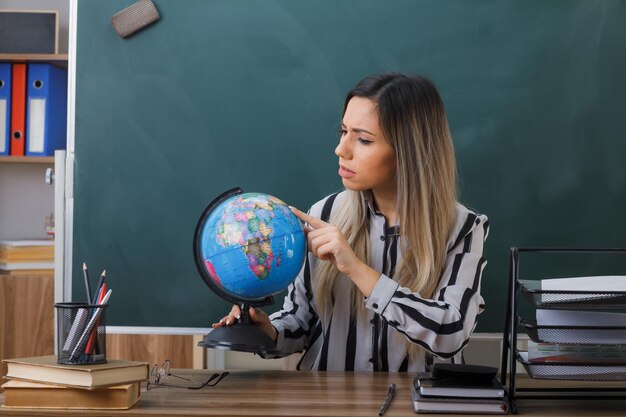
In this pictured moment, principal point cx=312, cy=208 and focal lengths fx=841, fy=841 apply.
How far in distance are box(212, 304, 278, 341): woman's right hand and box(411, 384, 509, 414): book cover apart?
1.91 ft

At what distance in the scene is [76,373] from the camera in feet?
5.24

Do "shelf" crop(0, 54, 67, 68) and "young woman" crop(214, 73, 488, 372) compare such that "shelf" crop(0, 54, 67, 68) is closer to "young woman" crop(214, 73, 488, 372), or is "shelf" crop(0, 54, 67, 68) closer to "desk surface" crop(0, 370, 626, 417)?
"young woman" crop(214, 73, 488, 372)

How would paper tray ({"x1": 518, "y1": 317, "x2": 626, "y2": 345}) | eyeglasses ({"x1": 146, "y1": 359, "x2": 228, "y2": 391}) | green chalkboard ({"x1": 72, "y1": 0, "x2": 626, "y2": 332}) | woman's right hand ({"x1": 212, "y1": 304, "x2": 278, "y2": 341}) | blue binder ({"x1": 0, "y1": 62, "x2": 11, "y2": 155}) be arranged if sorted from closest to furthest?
paper tray ({"x1": 518, "y1": 317, "x2": 626, "y2": 345}) → eyeglasses ({"x1": 146, "y1": 359, "x2": 228, "y2": 391}) → woman's right hand ({"x1": 212, "y1": 304, "x2": 278, "y2": 341}) → green chalkboard ({"x1": 72, "y1": 0, "x2": 626, "y2": 332}) → blue binder ({"x1": 0, "y1": 62, "x2": 11, "y2": 155})

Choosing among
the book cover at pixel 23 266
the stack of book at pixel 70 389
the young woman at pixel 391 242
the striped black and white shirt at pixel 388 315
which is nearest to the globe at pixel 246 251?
the young woman at pixel 391 242

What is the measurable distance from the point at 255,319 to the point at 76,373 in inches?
24.0

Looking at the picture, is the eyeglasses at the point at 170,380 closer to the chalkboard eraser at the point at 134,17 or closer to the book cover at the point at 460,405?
the book cover at the point at 460,405

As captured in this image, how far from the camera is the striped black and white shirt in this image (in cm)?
207

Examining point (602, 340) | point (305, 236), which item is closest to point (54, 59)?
point (305, 236)

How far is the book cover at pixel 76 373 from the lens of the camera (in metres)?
1.59

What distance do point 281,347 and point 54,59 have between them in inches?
84.7

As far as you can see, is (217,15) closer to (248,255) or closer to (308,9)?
(308,9)

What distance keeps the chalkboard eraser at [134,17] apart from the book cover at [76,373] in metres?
1.58

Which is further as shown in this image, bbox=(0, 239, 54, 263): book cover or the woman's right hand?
bbox=(0, 239, 54, 263): book cover

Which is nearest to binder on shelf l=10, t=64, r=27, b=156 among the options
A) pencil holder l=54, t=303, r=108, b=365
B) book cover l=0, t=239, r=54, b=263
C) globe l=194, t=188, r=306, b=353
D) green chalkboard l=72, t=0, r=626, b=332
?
book cover l=0, t=239, r=54, b=263
